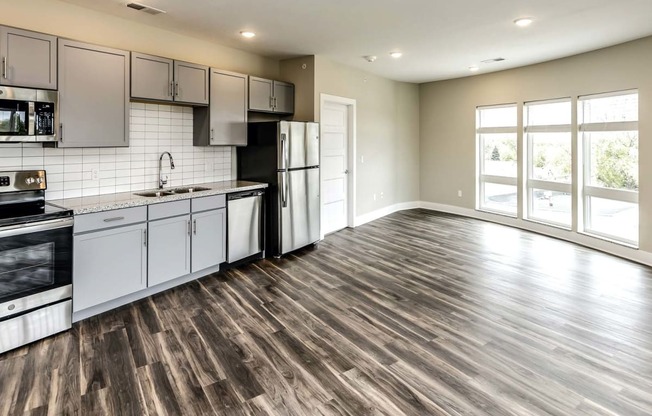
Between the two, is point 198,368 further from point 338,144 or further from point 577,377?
point 338,144

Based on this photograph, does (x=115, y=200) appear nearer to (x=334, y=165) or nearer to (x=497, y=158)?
(x=334, y=165)

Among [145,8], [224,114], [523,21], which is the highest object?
[523,21]

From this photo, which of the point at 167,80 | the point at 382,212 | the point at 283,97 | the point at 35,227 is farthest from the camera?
the point at 382,212

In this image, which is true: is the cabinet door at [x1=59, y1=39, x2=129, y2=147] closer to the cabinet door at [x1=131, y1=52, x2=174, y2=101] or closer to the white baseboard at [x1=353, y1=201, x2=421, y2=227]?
the cabinet door at [x1=131, y1=52, x2=174, y2=101]

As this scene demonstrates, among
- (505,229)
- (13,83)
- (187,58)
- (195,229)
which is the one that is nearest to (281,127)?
(187,58)

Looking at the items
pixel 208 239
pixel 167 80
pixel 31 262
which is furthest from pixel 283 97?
pixel 31 262

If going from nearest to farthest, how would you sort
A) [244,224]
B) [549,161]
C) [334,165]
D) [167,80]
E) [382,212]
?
[167,80]
[244,224]
[549,161]
[334,165]
[382,212]

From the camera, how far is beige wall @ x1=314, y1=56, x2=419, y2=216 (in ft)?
20.0

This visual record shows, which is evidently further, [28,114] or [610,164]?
[610,164]

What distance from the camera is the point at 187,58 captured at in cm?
452

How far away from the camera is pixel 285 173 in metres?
4.82

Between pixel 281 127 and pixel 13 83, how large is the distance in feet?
8.42

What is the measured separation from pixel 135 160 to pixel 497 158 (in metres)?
6.07

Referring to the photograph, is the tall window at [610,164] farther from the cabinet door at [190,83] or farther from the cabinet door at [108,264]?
the cabinet door at [108,264]
